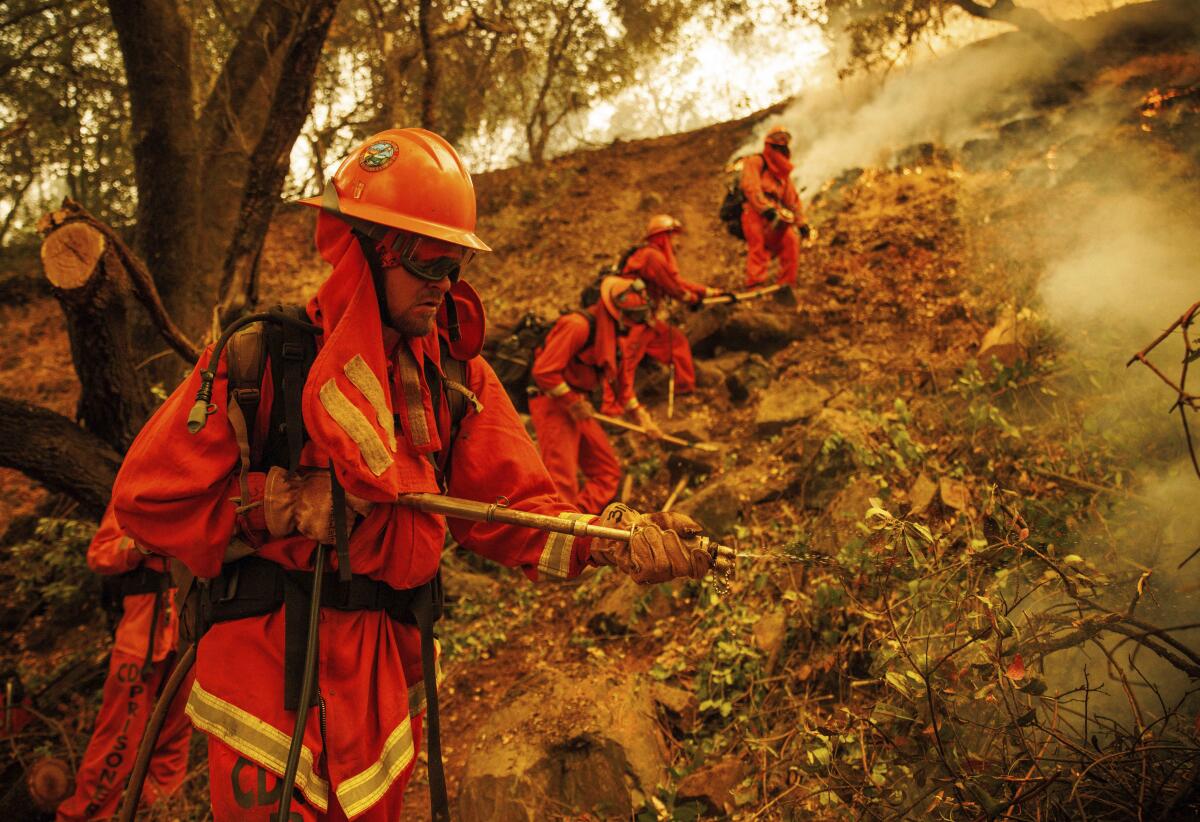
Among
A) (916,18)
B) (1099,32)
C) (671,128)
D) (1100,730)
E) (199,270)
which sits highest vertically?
(671,128)

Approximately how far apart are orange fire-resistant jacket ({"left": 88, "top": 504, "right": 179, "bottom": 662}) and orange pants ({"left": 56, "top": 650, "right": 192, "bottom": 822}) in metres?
0.09

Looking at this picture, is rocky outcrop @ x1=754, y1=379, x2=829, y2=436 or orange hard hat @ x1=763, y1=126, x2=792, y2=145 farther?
orange hard hat @ x1=763, y1=126, x2=792, y2=145

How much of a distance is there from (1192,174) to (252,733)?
26.4 ft

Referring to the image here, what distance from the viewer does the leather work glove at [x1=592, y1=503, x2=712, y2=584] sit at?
2002mm

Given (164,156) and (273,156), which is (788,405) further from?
(164,156)

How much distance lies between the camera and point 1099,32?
34.6 feet

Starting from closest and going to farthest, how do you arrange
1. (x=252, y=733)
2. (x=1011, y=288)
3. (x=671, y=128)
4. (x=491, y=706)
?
(x=252, y=733)
(x=491, y=706)
(x=1011, y=288)
(x=671, y=128)

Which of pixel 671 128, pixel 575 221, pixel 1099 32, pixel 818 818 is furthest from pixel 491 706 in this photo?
pixel 671 128

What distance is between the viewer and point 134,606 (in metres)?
4.25

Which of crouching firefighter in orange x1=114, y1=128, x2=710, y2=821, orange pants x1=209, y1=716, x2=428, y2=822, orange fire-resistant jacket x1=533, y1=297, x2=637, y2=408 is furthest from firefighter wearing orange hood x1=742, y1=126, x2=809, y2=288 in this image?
orange pants x1=209, y1=716, x2=428, y2=822

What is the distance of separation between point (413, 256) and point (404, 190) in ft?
0.67

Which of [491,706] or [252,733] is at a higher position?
[252,733]

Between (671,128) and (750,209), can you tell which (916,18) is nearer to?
(750,209)

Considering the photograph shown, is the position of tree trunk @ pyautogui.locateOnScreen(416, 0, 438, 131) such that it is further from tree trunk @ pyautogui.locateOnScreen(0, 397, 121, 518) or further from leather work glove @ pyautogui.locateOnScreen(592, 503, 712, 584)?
leather work glove @ pyautogui.locateOnScreen(592, 503, 712, 584)
